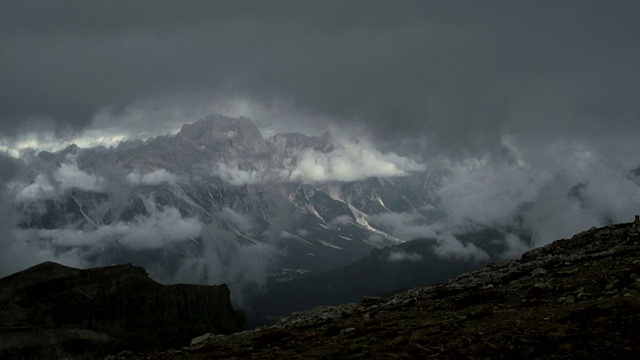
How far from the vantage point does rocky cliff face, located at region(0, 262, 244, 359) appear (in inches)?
4537

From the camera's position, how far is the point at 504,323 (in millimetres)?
24422

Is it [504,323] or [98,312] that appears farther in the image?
[98,312]

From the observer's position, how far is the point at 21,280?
125688mm

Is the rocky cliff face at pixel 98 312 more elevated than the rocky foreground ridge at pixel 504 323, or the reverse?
the rocky cliff face at pixel 98 312

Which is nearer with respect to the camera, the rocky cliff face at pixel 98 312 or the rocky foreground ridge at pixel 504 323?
the rocky foreground ridge at pixel 504 323

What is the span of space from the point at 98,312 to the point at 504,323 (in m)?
130

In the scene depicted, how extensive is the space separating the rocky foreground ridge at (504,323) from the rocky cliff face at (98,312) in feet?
297

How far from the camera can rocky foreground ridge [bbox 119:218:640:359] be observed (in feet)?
67.8

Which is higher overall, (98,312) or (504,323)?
(98,312)

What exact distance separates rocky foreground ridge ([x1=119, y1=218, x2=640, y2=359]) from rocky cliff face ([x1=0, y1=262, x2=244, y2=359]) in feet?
297

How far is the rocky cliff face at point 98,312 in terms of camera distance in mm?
115250

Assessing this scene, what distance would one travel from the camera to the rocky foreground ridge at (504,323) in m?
20.7

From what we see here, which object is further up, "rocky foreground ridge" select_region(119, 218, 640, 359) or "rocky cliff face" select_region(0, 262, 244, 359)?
"rocky cliff face" select_region(0, 262, 244, 359)

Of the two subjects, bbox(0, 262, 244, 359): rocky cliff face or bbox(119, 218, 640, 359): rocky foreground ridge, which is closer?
bbox(119, 218, 640, 359): rocky foreground ridge
